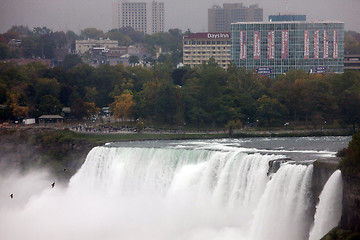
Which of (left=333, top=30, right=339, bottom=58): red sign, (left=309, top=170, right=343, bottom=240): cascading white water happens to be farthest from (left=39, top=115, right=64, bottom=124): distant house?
(left=333, top=30, right=339, bottom=58): red sign

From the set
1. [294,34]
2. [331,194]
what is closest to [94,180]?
[331,194]

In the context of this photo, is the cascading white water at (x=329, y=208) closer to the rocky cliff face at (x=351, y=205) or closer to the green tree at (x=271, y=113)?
the rocky cliff face at (x=351, y=205)

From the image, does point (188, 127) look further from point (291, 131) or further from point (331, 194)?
point (331, 194)

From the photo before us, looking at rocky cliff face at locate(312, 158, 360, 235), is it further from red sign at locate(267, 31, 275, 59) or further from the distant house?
red sign at locate(267, 31, 275, 59)

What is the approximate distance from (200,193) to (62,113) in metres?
41.8

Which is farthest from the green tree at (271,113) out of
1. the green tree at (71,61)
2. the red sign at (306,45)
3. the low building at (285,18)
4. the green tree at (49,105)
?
the green tree at (71,61)

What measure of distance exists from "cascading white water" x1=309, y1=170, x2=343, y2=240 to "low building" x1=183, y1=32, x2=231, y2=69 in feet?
397

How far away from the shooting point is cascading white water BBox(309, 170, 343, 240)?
1698 inches

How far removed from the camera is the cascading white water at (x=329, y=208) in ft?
141

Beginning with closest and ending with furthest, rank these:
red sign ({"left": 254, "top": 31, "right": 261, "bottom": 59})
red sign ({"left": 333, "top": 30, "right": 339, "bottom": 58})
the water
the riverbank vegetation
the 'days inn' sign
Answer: the riverbank vegetation, the water, the 'days inn' sign, red sign ({"left": 254, "top": 31, "right": 261, "bottom": 59}), red sign ({"left": 333, "top": 30, "right": 339, "bottom": 58})

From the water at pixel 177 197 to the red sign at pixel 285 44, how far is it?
6674 centimetres

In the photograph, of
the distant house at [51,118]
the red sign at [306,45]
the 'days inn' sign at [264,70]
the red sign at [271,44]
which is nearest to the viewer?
the distant house at [51,118]

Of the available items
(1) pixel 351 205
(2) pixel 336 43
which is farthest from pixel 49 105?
(2) pixel 336 43

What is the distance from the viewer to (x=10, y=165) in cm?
7756
